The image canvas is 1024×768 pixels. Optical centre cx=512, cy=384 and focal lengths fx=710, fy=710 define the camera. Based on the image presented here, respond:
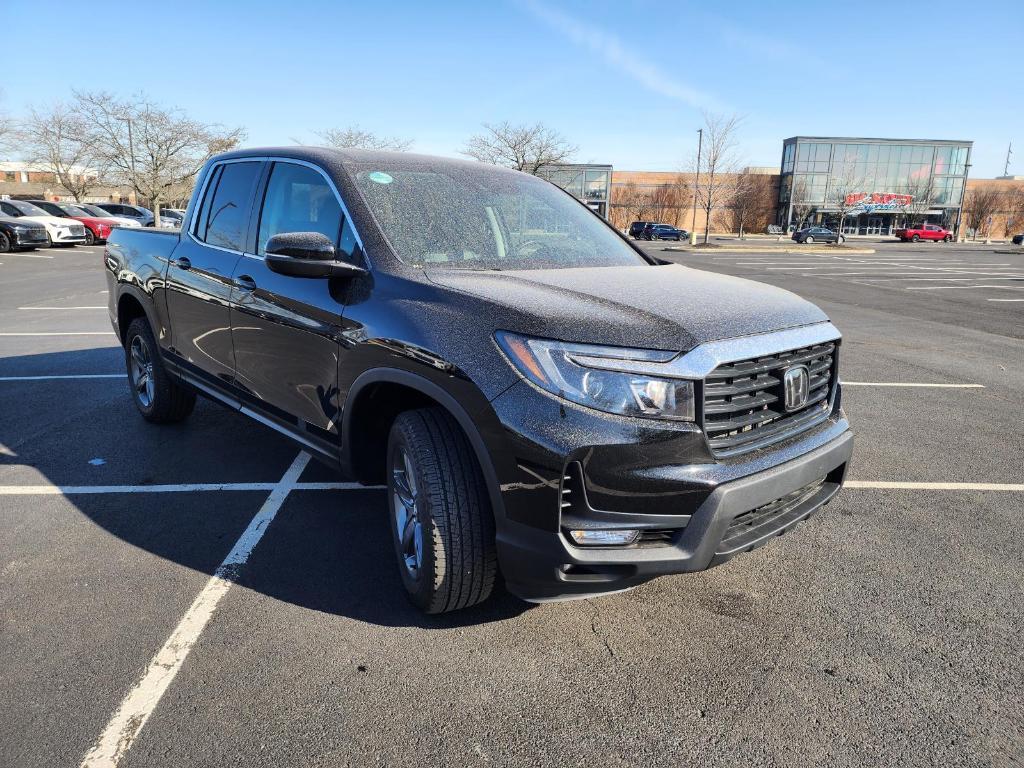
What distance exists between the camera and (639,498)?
226cm

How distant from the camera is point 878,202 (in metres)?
71.7

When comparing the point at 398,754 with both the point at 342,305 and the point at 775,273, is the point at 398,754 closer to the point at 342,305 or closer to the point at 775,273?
the point at 342,305

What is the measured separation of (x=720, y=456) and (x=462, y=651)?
1191 mm

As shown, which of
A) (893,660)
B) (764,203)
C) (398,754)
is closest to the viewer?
(398,754)

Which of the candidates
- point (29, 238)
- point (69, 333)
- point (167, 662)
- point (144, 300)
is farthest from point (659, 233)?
point (167, 662)

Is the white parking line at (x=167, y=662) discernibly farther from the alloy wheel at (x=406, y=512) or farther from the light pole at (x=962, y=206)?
the light pole at (x=962, y=206)

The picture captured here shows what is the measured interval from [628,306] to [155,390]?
Answer: 13.3 ft

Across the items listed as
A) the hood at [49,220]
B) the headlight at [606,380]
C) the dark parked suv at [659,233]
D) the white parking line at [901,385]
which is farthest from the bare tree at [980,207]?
the headlight at [606,380]

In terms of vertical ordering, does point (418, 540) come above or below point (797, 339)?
below

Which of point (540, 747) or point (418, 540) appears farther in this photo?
point (418, 540)

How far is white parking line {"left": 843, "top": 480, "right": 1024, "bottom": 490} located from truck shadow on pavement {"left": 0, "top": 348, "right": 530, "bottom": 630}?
8.43ft

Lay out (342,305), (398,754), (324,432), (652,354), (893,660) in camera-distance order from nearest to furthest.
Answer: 1. (398,754)
2. (652,354)
3. (893,660)
4. (342,305)
5. (324,432)

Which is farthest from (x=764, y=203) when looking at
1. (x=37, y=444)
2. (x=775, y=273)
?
(x=37, y=444)

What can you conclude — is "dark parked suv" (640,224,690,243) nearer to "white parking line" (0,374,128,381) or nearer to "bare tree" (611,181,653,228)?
"bare tree" (611,181,653,228)
